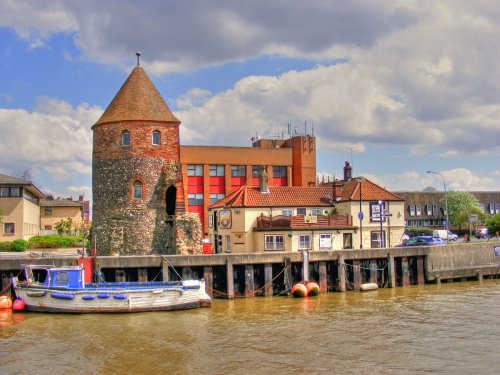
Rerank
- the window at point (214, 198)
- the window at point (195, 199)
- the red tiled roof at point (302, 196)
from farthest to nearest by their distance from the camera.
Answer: the window at point (214, 198)
the window at point (195, 199)
the red tiled roof at point (302, 196)

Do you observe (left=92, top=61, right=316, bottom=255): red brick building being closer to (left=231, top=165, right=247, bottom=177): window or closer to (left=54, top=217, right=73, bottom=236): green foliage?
(left=231, top=165, right=247, bottom=177): window

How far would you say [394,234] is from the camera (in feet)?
149

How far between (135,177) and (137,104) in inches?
198

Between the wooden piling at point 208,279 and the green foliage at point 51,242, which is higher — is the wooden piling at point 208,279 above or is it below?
below

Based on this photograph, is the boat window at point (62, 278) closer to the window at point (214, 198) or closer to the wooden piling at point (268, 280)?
the wooden piling at point (268, 280)

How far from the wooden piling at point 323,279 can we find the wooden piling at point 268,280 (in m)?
2.97

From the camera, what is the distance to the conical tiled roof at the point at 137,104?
132ft

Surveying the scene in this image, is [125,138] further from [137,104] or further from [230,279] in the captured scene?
[230,279]

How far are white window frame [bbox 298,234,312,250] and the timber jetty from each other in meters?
5.18

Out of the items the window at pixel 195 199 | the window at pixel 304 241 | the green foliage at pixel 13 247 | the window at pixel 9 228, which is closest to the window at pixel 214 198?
the window at pixel 195 199

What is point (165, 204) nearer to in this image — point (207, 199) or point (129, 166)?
point (129, 166)

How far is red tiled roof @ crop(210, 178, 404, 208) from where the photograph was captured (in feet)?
143

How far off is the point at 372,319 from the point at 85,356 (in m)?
12.6

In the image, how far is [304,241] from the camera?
40750 millimetres
